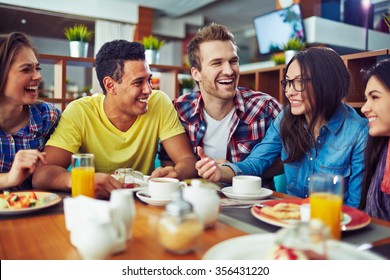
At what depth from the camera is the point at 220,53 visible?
2156 mm

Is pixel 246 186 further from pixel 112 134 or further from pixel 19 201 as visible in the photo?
pixel 112 134

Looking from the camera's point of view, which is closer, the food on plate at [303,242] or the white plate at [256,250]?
the food on plate at [303,242]

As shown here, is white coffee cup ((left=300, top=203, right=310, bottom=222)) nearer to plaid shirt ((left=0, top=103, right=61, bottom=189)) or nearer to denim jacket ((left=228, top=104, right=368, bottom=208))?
denim jacket ((left=228, top=104, right=368, bottom=208))

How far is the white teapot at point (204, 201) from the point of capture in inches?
37.6

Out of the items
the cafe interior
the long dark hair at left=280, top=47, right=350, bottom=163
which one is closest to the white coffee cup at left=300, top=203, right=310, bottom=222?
the cafe interior

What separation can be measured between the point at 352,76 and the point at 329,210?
254cm

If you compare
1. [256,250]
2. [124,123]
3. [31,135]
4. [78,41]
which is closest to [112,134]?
[124,123]

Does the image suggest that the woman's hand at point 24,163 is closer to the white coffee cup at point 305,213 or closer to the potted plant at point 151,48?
the white coffee cup at point 305,213

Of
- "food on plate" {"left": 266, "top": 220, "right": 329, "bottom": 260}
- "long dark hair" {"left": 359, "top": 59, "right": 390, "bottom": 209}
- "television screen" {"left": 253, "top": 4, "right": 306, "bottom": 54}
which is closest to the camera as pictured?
"food on plate" {"left": 266, "top": 220, "right": 329, "bottom": 260}

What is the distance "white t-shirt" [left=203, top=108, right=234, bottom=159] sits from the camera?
215cm

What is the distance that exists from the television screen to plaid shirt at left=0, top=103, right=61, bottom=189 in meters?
4.44

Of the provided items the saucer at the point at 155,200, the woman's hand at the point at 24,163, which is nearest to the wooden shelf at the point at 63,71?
the woman's hand at the point at 24,163

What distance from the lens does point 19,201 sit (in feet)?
3.88

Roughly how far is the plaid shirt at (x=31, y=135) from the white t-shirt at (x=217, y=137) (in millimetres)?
821
